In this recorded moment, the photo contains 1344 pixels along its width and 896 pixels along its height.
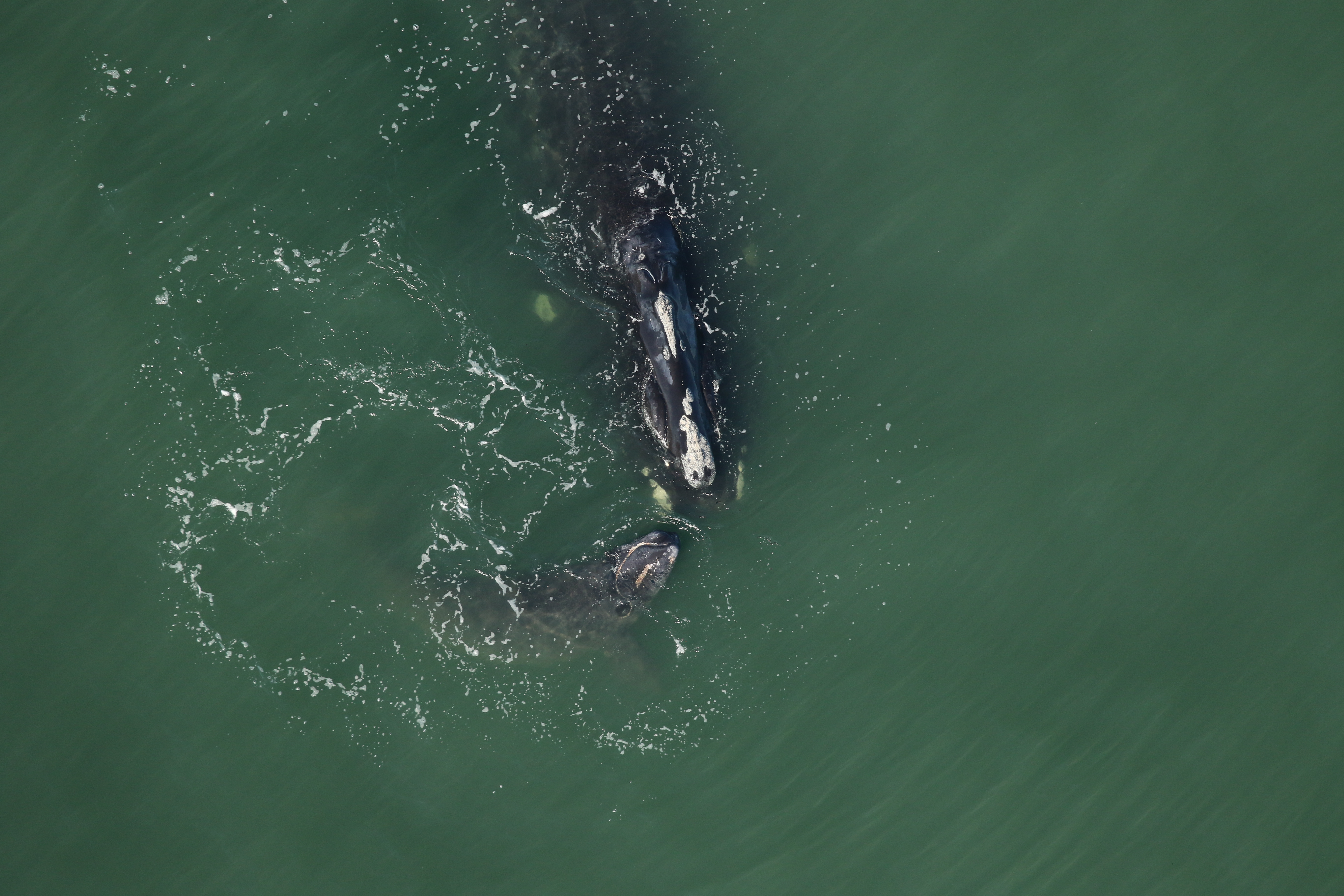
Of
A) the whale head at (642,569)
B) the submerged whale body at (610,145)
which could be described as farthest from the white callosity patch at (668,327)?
the whale head at (642,569)

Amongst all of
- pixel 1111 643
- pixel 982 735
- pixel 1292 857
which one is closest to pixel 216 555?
pixel 982 735

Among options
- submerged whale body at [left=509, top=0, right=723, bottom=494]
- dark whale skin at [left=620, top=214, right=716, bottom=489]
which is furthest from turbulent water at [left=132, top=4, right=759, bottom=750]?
dark whale skin at [left=620, top=214, right=716, bottom=489]

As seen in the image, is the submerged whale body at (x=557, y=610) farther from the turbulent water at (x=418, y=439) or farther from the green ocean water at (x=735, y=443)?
the green ocean water at (x=735, y=443)

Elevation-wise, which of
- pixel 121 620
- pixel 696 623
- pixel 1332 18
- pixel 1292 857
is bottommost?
pixel 1292 857

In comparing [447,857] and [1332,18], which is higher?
[1332,18]

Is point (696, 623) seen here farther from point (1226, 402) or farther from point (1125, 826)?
point (1226, 402)
